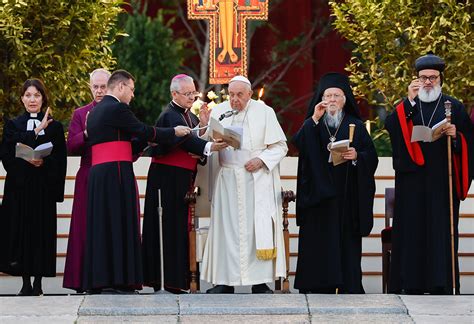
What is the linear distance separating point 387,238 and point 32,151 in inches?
135

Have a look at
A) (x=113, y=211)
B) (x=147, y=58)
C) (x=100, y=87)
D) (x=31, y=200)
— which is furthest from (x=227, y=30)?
(x=147, y=58)

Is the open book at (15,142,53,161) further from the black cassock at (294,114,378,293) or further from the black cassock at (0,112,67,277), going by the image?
the black cassock at (294,114,378,293)

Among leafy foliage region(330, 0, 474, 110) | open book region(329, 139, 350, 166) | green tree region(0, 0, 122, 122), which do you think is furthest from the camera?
leafy foliage region(330, 0, 474, 110)

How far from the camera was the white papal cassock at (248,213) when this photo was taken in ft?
44.5

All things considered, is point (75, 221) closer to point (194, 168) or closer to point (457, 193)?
point (194, 168)

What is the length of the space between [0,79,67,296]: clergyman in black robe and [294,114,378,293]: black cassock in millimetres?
2145

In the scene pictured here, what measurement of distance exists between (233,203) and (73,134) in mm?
1529

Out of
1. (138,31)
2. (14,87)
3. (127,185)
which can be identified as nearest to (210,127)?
(127,185)

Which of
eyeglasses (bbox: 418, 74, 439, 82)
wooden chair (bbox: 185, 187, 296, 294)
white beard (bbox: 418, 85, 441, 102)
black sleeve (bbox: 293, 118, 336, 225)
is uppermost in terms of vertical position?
eyeglasses (bbox: 418, 74, 439, 82)

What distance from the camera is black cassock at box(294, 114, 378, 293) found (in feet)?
44.8

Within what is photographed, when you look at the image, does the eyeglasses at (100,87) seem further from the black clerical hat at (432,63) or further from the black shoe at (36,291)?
the black clerical hat at (432,63)

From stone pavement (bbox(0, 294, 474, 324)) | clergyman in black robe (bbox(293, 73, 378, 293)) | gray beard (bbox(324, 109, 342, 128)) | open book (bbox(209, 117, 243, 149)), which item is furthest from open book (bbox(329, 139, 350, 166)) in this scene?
stone pavement (bbox(0, 294, 474, 324))

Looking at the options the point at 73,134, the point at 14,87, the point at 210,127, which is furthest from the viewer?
the point at 14,87

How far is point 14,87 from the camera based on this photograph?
1628 centimetres
